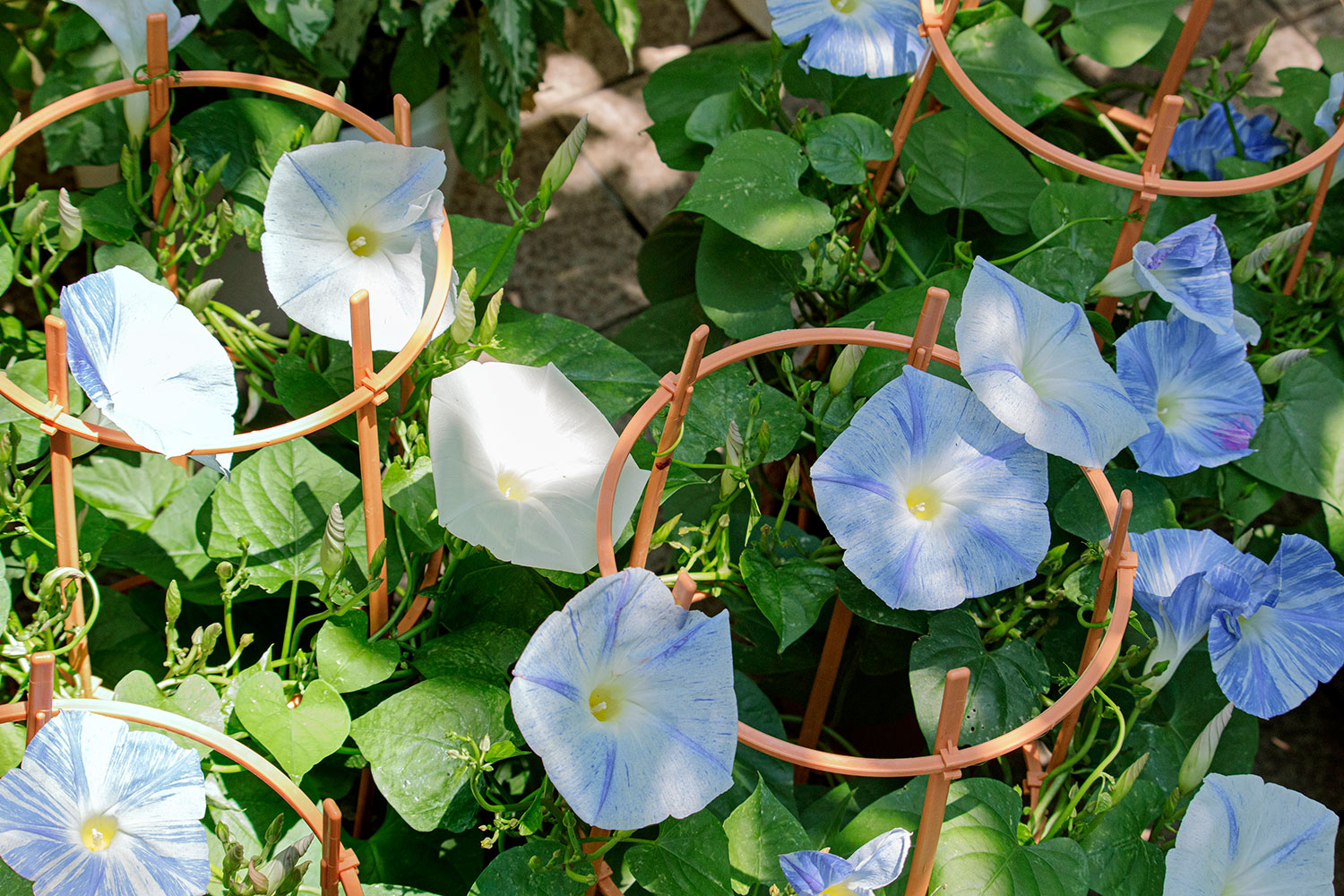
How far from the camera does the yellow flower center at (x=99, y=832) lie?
0.70 meters

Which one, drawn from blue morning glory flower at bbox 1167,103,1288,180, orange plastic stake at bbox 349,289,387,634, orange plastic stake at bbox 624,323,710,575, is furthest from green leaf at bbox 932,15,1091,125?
orange plastic stake at bbox 349,289,387,634

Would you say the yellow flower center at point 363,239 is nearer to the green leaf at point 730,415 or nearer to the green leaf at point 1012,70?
the green leaf at point 730,415

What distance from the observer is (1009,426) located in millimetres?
819

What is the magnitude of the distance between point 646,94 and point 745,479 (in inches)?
24.8

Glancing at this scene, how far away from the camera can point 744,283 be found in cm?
115

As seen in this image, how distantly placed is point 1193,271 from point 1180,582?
0.28m

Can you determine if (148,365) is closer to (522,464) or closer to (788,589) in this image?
(522,464)

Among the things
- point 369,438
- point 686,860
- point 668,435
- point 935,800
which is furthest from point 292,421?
point 935,800

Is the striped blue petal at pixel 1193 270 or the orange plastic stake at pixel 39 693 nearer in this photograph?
the orange plastic stake at pixel 39 693

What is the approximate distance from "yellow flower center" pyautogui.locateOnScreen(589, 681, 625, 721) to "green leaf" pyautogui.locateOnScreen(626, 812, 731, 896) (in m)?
0.10

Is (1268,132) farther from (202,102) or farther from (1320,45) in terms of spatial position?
(202,102)

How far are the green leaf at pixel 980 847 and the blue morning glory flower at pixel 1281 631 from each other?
0.18 meters

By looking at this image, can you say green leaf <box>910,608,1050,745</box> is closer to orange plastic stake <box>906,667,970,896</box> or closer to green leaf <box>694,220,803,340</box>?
orange plastic stake <box>906,667,970,896</box>

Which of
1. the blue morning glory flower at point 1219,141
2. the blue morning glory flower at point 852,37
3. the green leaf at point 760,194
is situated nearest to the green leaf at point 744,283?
the green leaf at point 760,194
